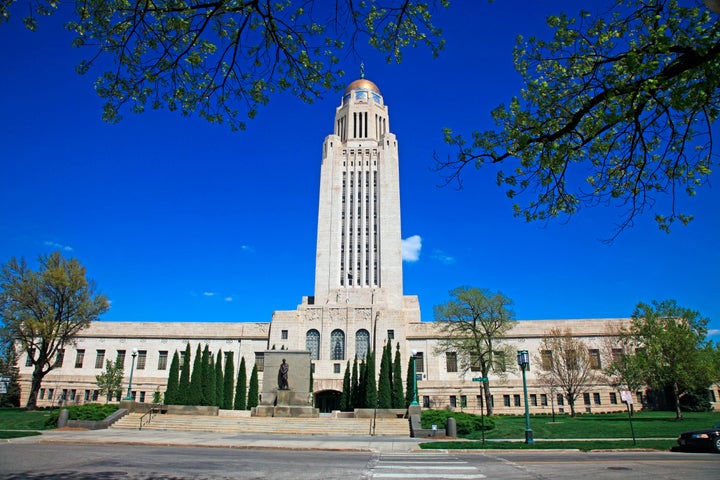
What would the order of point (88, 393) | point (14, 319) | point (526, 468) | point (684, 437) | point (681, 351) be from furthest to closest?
point (88, 393), point (14, 319), point (681, 351), point (684, 437), point (526, 468)

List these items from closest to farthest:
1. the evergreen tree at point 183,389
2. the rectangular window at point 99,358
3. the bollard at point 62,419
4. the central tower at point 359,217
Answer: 1. the bollard at point 62,419
2. the evergreen tree at point 183,389
3. the rectangular window at point 99,358
4. the central tower at point 359,217

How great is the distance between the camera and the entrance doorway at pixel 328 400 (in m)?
50.8

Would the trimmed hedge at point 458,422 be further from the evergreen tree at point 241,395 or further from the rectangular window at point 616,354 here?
the rectangular window at point 616,354

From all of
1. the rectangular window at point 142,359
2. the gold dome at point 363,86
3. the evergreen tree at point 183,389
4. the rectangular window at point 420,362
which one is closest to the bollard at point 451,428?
the evergreen tree at point 183,389

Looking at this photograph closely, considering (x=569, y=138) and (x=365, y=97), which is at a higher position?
(x=365, y=97)

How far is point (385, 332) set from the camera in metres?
52.9

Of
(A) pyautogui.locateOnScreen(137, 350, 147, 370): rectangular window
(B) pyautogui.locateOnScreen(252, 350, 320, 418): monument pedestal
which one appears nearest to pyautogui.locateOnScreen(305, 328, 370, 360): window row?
(A) pyautogui.locateOnScreen(137, 350, 147, 370): rectangular window

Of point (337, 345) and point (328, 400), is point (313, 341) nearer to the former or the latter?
point (337, 345)

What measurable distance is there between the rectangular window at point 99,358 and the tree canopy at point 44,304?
13517 mm

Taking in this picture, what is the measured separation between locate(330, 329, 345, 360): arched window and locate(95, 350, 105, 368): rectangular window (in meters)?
26.0

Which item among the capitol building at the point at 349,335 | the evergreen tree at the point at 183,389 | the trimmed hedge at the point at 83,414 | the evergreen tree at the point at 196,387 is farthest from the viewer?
the capitol building at the point at 349,335

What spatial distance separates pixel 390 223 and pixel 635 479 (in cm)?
5505

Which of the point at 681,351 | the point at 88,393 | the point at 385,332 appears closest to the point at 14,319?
the point at 88,393

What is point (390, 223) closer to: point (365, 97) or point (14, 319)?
point (365, 97)
